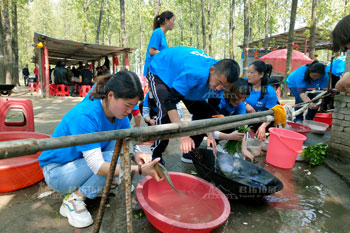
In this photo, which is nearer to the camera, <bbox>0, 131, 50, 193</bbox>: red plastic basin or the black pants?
<bbox>0, 131, 50, 193</bbox>: red plastic basin

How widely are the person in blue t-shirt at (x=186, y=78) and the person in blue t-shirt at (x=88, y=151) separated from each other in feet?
2.03

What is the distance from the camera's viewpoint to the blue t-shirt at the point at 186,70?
229cm

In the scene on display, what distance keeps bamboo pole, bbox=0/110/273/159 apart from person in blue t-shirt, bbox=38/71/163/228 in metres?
0.52

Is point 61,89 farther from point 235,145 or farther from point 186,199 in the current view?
point 186,199

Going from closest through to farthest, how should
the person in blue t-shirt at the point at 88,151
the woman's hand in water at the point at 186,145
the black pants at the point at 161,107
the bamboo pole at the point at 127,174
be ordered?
1. the bamboo pole at the point at 127,174
2. the person in blue t-shirt at the point at 88,151
3. the woman's hand in water at the point at 186,145
4. the black pants at the point at 161,107

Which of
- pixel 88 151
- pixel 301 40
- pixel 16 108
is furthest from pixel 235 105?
pixel 301 40

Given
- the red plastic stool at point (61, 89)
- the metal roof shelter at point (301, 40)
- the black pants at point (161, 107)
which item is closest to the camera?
the black pants at point (161, 107)

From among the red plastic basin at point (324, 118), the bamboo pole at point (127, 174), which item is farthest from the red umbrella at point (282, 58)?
the bamboo pole at point (127, 174)

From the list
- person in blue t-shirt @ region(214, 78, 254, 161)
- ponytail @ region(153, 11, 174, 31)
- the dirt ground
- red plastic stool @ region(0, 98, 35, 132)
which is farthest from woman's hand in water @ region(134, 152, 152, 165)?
ponytail @ region(153, 11, 174, 31)

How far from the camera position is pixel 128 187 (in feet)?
3.77

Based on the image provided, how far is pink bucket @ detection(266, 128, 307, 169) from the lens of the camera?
10.8ft

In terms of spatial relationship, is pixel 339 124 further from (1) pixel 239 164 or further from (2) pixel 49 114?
(2) pixel 49 114

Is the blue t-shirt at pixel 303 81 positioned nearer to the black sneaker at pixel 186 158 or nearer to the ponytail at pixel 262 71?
the ponytail at pixel 262 71

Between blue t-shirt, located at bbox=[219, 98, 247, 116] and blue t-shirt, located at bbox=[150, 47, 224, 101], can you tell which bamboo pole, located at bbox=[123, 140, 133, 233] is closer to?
blue t-shirt, located at bbox=[150, 47, 224, 101]
